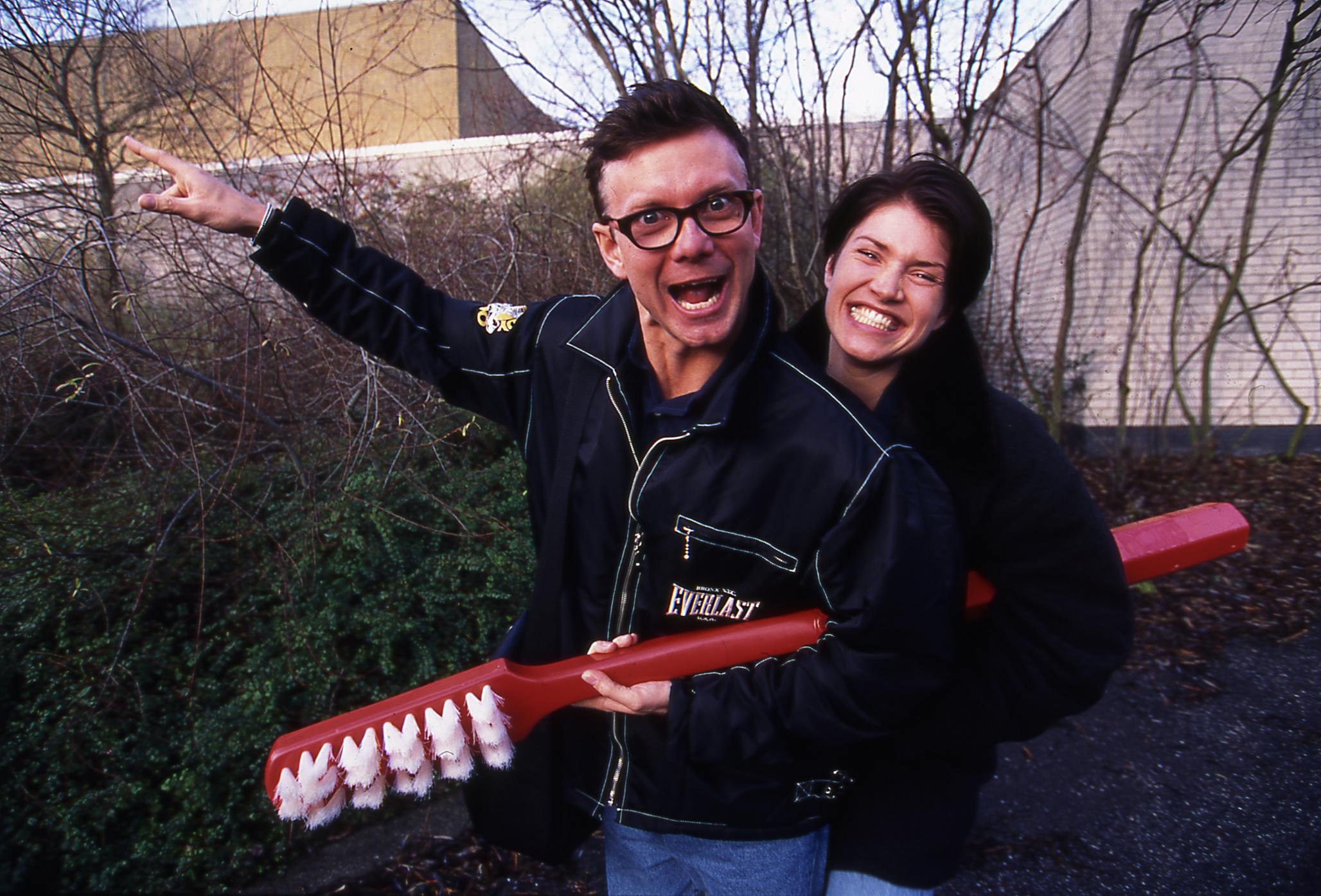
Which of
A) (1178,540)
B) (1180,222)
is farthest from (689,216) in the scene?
(1180,222)

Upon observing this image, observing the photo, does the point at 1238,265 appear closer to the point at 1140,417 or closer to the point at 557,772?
the point at 1140,417

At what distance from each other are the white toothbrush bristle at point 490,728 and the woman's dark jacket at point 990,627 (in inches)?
30.8

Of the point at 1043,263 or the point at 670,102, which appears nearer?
the point at 670,102

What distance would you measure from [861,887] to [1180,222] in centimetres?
792

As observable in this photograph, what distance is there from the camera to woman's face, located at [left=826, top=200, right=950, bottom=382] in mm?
1670

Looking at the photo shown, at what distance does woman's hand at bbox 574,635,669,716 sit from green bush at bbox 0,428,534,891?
2.14 metres

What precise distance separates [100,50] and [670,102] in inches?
155

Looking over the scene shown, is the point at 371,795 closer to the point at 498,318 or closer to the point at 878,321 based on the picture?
the point at 498,318

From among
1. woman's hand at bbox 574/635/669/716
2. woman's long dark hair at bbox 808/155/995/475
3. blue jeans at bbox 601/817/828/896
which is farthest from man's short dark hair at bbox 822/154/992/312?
blue jeans at bbox 601/817/828/896

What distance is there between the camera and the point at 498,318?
178 cm

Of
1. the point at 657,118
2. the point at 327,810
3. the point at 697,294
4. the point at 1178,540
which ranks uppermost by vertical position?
the point at 657,118

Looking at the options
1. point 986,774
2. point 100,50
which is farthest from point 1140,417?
point 100,50

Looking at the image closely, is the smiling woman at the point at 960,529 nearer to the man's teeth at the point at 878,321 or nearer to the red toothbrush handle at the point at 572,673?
the man's teeth at the point at 878,321

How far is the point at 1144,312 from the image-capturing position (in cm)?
646
